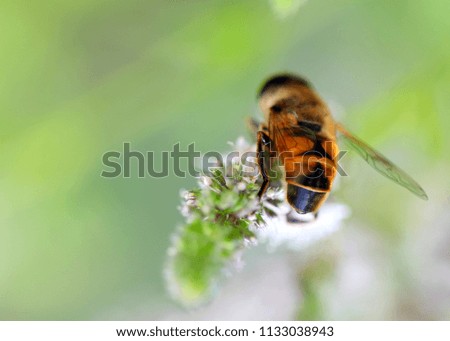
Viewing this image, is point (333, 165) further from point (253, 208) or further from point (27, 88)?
point (27, 88)

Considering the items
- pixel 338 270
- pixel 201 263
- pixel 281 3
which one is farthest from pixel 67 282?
pixel 281 3

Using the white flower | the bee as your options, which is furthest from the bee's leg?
the white flower

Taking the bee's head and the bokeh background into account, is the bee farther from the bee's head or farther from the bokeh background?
the bokeh background

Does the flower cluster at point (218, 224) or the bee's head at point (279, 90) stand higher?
the bee's head at point (279, 90)

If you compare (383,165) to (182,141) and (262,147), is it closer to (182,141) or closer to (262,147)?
(262,147)

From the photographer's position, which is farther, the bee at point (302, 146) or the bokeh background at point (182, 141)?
the bokeh background at point (182, 141)

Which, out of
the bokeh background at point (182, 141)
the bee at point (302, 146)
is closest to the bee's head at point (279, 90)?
the bee at point (302, 146)

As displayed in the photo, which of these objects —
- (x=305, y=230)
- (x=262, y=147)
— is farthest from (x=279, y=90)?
(x=305, y=230)

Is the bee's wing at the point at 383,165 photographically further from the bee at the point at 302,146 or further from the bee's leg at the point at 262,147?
the bee's leg at the point at 262,147
